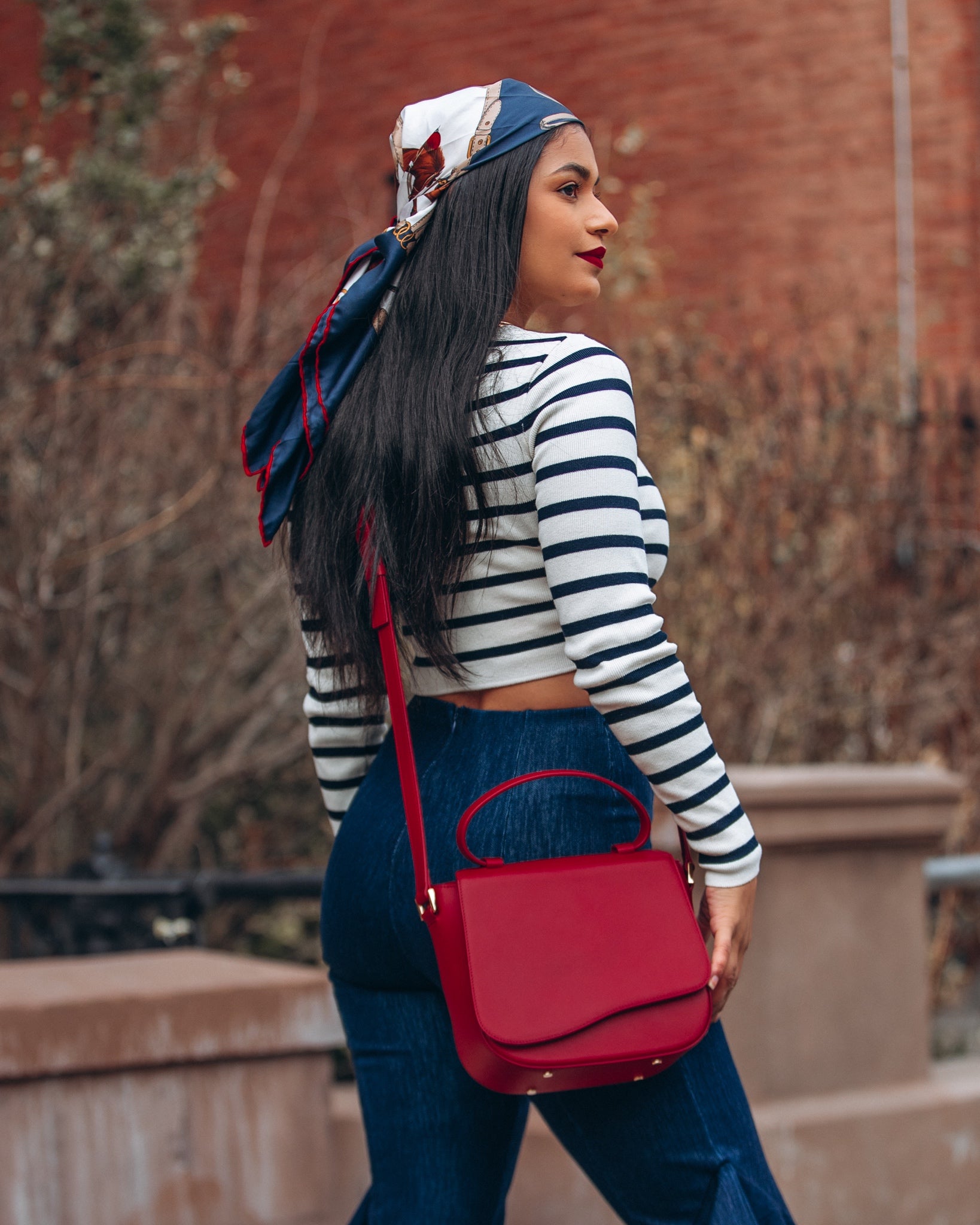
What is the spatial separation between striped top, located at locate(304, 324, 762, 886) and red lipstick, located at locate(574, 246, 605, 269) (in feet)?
0.55

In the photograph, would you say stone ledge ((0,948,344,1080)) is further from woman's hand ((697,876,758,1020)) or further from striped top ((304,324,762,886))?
woman's hand ((697,876,758,1020))

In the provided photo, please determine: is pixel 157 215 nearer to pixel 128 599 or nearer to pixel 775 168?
pixel 128 599

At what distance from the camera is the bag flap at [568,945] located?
1599mm

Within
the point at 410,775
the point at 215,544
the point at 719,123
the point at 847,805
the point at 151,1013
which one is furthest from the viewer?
the point at 719,123

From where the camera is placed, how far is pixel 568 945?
1.64m

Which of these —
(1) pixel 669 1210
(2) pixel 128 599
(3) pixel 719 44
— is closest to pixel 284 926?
(2) pixel 128 599

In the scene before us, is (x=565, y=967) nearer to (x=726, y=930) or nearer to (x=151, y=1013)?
(x=726, y=930)

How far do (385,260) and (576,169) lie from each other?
285mm

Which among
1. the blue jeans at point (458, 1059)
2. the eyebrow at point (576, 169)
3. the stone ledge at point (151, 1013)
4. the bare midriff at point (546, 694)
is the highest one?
the eyebrow at point (576, 169)

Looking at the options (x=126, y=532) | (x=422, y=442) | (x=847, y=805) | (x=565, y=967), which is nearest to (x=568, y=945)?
(x=565, y=967)

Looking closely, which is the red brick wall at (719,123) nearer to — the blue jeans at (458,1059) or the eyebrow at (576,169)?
the eyebrow at (576,169)

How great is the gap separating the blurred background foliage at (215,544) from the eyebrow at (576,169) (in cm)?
273

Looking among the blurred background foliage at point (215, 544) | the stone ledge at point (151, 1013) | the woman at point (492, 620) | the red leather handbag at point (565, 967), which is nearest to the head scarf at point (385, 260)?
the woman at point (492, 620)

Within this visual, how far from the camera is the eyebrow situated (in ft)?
6.22
